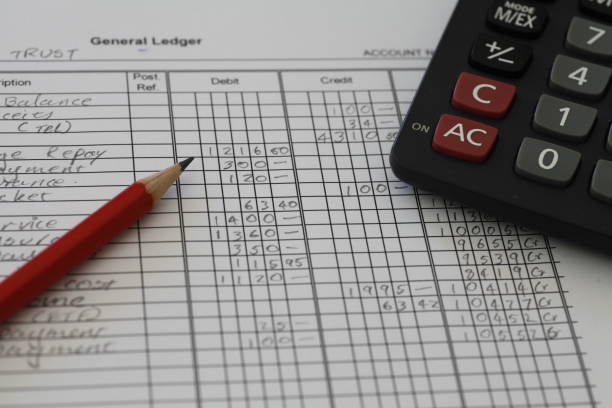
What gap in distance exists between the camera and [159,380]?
441 millimetres

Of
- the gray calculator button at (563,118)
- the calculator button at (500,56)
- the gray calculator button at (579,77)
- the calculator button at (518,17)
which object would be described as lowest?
the gray calculator button at (563,118)

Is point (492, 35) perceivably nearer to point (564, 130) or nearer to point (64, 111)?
point (564, 130)

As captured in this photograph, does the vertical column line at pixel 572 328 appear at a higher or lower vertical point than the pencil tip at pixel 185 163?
lower

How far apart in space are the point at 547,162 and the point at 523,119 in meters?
0.04

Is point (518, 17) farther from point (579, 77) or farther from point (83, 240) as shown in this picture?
point (83, 240)

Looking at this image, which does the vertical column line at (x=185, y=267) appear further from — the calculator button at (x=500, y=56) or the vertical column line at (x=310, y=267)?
the calculator button at (x=500, y=56)

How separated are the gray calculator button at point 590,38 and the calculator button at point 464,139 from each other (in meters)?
0.09

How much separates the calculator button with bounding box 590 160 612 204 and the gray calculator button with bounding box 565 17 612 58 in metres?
0.09

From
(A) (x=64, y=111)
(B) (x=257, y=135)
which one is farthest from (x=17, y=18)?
(B) (x=257, y=135)

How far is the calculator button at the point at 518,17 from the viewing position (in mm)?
555

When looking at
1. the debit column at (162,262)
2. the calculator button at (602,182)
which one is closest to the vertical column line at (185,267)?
the debit column at (162,262)

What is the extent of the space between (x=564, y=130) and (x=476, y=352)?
155 millimetres

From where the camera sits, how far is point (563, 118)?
1.70ft

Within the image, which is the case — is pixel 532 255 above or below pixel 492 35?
below
